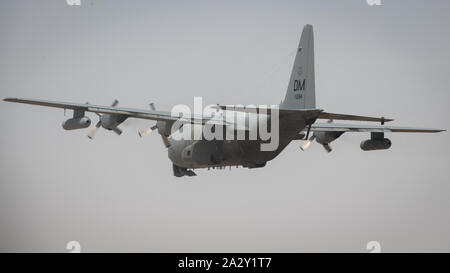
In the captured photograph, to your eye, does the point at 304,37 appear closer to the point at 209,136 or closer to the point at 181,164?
the point at 209,136

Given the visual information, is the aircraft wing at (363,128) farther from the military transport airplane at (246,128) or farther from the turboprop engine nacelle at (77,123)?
the turboprop engine nacelle at (77,123)

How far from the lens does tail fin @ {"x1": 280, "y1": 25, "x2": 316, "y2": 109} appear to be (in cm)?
3881

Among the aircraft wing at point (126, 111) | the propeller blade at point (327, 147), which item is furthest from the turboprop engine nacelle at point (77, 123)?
the propeller blade at point (327, 147)

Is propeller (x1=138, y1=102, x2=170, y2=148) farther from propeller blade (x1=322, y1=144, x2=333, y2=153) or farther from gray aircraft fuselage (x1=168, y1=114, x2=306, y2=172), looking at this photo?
propeller blade (x1=322, y1=144, x2=333, y2=153)

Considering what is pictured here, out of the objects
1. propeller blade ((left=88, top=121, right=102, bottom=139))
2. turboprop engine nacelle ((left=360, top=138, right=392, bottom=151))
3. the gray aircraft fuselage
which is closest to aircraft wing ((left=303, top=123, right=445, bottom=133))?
turboprop engine nacelle ((left=360, top=138, right=392, bottom=151))

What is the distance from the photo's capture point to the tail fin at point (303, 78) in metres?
38.8

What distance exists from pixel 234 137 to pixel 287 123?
146 inches

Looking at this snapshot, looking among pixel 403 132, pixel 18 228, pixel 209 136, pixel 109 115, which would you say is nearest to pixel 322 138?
pixel 403 132

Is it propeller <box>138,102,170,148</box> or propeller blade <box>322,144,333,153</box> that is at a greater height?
propeller blade <box>322,144,333,153</box>

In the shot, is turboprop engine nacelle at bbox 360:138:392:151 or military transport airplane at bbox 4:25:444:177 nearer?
military transport airplane at bbox 4:25:444:177

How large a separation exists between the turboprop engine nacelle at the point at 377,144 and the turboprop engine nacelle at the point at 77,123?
15.8 meters

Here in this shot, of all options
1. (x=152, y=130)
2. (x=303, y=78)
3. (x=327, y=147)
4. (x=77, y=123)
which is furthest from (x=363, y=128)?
(x=77, y=123)

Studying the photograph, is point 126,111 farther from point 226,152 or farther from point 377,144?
point 377,144

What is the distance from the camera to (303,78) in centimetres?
3906
